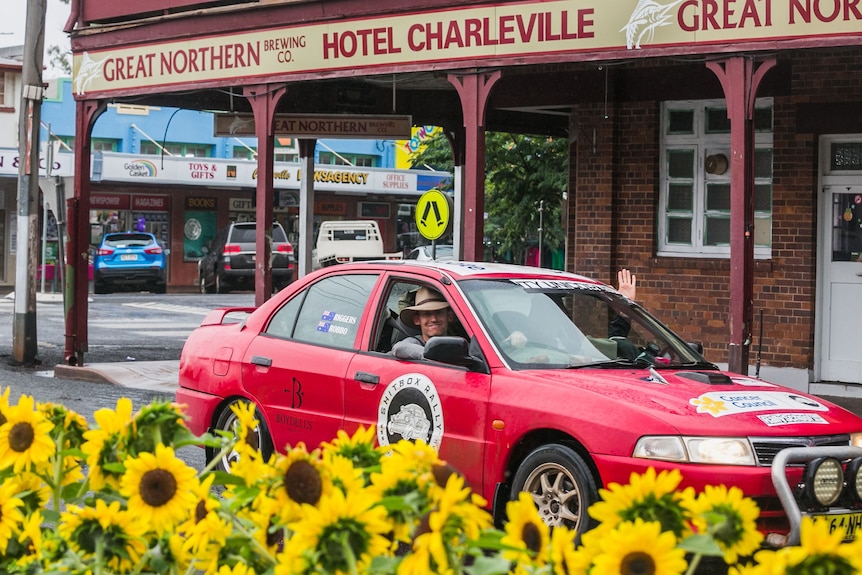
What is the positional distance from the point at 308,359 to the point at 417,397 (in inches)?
37.0

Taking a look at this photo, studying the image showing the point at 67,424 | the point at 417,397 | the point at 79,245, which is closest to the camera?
the point at 67,424

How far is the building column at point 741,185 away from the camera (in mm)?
9930

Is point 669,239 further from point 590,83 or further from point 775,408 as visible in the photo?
point 775,408

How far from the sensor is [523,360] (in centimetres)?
637

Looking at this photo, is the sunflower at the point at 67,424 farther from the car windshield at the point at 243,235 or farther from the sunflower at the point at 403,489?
the car windshield at the point at 243,235

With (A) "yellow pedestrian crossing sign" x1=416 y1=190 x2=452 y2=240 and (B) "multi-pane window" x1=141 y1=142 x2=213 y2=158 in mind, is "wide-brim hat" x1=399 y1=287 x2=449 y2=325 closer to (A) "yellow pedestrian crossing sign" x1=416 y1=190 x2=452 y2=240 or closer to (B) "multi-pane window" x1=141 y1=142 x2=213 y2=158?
(A) "yellow pedestrian crossing sign" x1=416 y1=190 x2=452 y2=240

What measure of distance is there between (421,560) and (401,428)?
4400 mm

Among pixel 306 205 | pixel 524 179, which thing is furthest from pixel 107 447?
pixel 524 179

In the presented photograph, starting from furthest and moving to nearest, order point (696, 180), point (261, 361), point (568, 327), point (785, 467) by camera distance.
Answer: point (696, 180) < point (261, 361) < point (568, 327) < point (785, 467)

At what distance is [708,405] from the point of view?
567 cm

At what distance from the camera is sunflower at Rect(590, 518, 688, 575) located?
2041 mm

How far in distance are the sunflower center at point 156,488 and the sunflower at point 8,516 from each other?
0.35 m

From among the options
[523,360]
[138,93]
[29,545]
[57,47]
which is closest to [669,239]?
[138,93]

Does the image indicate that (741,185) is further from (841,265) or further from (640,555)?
(640,555)
